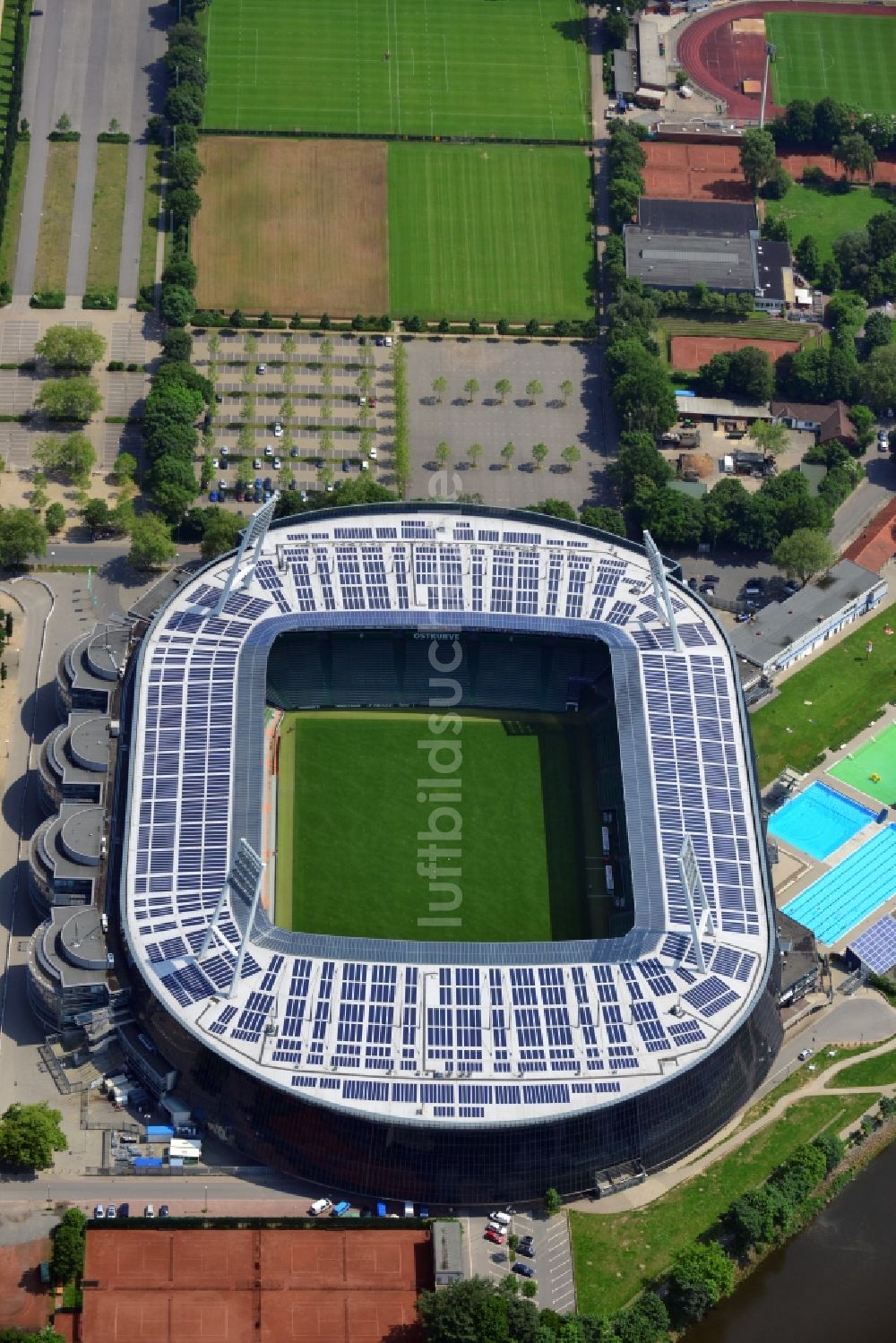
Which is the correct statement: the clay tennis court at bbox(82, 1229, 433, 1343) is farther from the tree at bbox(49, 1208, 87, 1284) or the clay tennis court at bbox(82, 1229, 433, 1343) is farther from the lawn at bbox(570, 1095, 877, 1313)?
the lawn at bbox(570, 1095, 877, 1313)

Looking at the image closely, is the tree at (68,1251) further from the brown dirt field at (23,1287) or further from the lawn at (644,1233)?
the lawn at (644,1233)

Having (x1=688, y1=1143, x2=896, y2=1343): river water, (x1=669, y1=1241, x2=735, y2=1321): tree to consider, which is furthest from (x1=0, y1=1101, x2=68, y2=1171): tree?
(x1=688, y1=1143, x2=896, y2=1343): river water

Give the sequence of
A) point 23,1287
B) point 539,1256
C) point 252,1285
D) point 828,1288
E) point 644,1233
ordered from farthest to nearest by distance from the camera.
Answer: point 644,1233 < point 828,1288 < point 539,1256 < point 252,1285 < point 23,1287

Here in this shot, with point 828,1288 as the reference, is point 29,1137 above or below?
above

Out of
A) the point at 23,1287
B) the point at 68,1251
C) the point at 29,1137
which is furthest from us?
the point at 29,1137

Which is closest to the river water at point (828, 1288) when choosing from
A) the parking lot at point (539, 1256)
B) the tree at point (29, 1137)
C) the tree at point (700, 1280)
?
the tree at point (700, 1280)

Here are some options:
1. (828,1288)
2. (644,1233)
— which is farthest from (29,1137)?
(828,1288)

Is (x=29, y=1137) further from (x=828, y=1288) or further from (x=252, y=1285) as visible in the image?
(x=828, y=1288)

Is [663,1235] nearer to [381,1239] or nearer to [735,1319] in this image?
[735,1319]

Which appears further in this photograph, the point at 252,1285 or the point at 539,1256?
the point at 539,1256
